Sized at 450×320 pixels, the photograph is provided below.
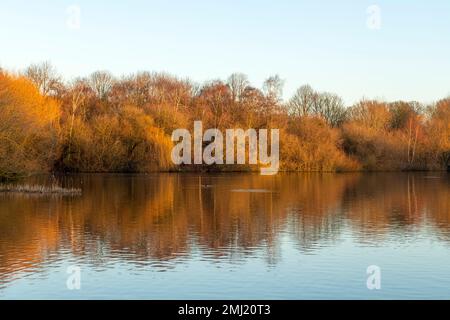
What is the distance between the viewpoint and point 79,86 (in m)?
73.1

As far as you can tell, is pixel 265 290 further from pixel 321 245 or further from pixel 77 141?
pixel 77 141

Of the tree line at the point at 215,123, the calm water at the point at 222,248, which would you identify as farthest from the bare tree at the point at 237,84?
the calm water at the point at 222,248

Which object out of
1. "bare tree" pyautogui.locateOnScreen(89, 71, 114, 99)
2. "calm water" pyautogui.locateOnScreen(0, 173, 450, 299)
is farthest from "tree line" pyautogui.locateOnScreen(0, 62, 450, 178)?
"calm water" pyautogui.locateOnScreen(0, 173, 450, 299)

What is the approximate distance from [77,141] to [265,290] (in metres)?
53.6

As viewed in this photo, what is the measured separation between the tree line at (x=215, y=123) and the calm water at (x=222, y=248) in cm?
2620

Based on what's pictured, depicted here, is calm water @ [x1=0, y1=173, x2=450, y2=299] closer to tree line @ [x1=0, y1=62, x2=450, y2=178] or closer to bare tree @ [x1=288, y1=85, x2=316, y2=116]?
tree line @ [x1=0, y1=62, x2=450, y2=178]

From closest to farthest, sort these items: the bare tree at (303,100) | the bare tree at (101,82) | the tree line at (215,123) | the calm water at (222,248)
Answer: the calm water at (222,248), the tree line at (215,123), the bare tree at (101,82), the bare tree at (303,100)

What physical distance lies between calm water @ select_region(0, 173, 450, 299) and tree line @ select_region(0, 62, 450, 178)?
86.0ft

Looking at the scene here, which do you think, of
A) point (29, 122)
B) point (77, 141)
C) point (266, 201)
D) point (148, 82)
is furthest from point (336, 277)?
point (148, 82)

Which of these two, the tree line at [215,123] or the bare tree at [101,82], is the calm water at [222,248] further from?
the bare tree at [101,82]

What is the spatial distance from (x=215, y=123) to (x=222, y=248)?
2136 inches

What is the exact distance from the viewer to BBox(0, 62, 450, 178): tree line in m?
64.5

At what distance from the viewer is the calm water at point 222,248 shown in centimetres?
1338

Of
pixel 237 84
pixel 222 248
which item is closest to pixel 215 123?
pixel 237 84
